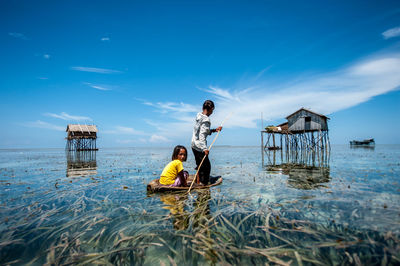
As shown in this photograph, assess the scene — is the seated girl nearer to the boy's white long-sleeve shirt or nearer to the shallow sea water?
the shallow sea water

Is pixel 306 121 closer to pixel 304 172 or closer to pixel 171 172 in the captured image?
pixel 304 172

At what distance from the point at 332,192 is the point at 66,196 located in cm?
812

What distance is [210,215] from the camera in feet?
13.1

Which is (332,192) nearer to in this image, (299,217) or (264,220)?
(299,217)

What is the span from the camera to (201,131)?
21.3ft

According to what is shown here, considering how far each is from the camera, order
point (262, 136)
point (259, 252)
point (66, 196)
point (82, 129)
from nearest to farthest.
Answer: point (259, 252)
point (66, 196)
point (262, 136)
point (82, 129)

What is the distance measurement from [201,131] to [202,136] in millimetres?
178

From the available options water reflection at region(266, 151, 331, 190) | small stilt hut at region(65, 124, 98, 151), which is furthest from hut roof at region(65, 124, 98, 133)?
water reflection at region(266, 151, 331, 190)

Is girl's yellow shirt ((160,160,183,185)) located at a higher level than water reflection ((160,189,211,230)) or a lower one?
higher

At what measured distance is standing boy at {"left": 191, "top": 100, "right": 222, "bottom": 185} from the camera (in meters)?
6.43

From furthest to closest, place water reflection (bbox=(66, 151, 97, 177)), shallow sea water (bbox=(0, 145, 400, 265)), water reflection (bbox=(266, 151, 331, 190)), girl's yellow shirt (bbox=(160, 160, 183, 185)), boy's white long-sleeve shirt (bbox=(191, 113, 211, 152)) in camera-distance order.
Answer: water reflection (bbox=(66, 151, 97, 177))
water reflection (bbox=(266, 151, 331, 190))
boy's white long-sleeve shirt (bbox=(191, 113, 211, 152))
girl's yellow shirt (bbox=(160, 160, 183, 185))
shallow sea water (bbox=(0, 145, 400, 265))

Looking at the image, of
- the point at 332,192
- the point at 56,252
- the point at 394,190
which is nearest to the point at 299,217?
the point at 332,192

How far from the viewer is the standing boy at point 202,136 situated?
643 cm

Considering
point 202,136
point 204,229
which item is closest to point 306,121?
point 202,136
